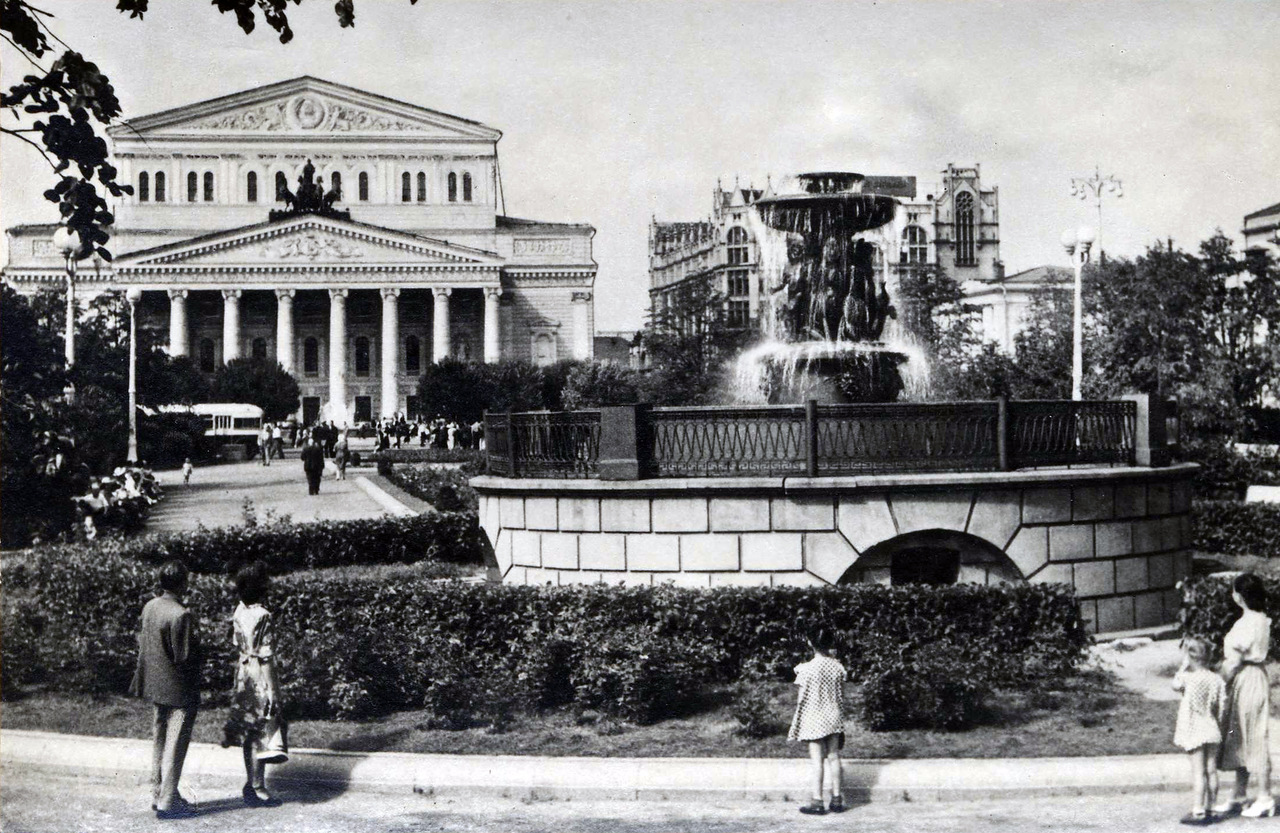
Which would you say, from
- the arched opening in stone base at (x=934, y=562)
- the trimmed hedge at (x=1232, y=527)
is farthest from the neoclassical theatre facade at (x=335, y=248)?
the arched opening in stone base at (x=934, y=562)

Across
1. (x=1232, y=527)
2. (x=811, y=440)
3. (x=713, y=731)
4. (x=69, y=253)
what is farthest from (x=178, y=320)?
(x=713, y=731)

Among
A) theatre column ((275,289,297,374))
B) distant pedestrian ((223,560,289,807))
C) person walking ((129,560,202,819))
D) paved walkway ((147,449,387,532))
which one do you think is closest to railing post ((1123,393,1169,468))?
distant pedestrian ((223,560,289,807))

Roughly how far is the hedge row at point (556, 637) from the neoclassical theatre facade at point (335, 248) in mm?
73032

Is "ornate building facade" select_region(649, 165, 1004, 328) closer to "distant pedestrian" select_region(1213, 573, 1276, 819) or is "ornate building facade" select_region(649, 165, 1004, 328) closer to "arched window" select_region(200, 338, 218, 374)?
"arched window" select_region(200, 338, 218, 374)

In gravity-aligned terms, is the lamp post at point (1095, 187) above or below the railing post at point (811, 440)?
above

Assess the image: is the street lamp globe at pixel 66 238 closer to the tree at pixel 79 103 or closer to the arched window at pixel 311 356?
the tree at pixel 79 103

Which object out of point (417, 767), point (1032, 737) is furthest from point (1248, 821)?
point (417, 767)

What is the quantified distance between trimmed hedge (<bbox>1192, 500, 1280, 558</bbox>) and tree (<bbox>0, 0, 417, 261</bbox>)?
57.2ft

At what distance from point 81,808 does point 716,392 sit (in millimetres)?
39573

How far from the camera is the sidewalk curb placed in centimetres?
861

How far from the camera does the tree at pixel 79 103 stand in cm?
638

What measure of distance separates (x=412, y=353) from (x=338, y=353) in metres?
6.93

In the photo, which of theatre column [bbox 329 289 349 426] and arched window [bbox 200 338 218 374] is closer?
theatre column [bbox 329 289 349 426]

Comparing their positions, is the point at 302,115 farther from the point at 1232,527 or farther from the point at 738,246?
the point at 1232,527
